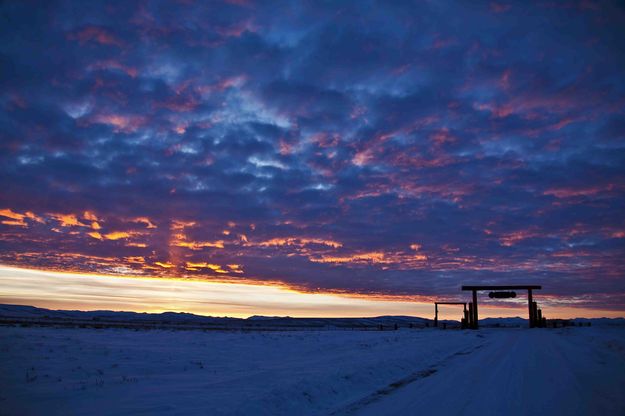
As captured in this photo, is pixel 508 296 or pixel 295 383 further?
pixel 508 296

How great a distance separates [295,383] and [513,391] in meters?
5.57

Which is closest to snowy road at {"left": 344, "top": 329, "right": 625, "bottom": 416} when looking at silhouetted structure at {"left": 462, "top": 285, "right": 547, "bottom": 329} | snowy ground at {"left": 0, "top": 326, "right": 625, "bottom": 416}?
snowy ground at {"left": 0, "top": 326, "right": 625, "bottom": 416}

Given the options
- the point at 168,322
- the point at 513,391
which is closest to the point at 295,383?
the point at 513,391

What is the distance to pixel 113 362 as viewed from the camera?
15.8 m

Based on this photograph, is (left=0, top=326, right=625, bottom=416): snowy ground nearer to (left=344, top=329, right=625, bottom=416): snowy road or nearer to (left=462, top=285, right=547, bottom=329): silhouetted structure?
(left=344, top=329, right=625, bottom=416): snowy road

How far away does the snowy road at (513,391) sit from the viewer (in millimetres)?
8445

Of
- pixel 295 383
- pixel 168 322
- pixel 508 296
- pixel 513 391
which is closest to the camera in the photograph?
pixel 513 391

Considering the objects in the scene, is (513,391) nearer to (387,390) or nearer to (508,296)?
(387,390)

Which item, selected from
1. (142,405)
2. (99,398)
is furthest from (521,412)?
(99,398)

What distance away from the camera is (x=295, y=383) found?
11539mm

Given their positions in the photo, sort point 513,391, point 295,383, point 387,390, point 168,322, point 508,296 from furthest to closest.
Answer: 1. point 168,322
2. point 508,296
3. point 295,383
4. point 387,390
5. point 513,391

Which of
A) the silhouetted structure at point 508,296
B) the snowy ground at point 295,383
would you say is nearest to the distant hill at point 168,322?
the silhouetted structure at point 508,296

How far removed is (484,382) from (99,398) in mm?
10021

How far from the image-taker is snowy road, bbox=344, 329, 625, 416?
332 inches
